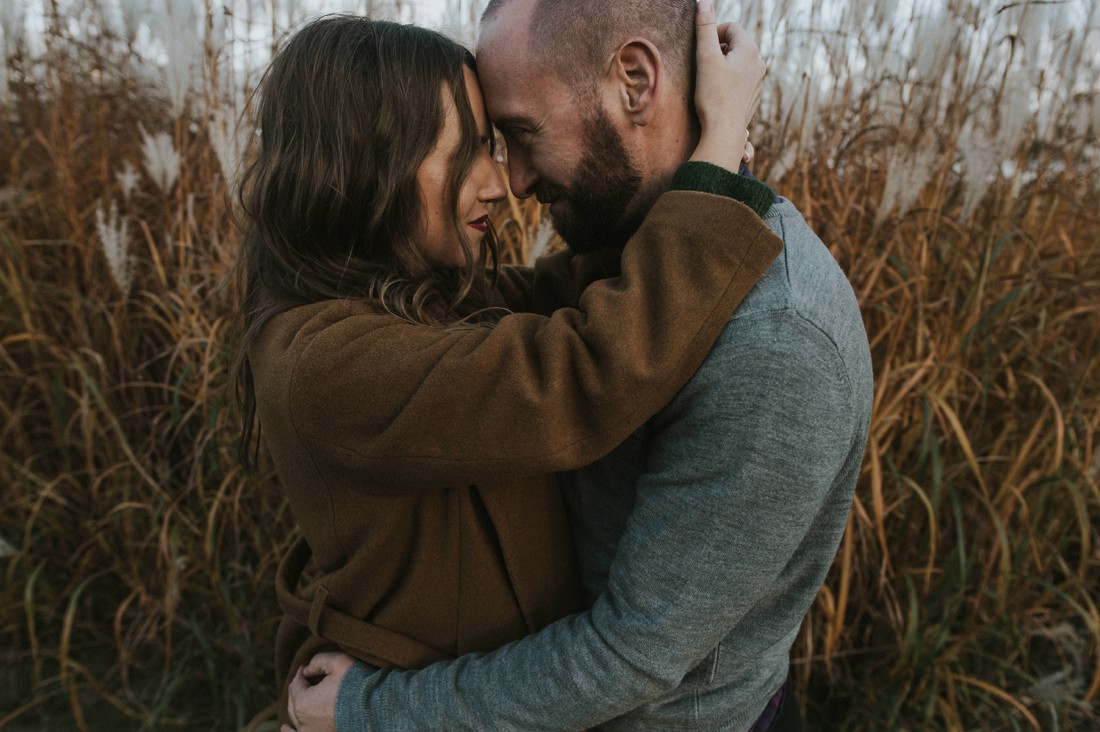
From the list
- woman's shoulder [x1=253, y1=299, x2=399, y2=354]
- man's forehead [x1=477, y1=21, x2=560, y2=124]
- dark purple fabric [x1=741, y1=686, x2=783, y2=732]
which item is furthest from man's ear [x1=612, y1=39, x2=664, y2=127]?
dark purple fabric [x1=741, y1=686, x2=783, y2=732]

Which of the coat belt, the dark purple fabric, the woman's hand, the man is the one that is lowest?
the dark purple fabric

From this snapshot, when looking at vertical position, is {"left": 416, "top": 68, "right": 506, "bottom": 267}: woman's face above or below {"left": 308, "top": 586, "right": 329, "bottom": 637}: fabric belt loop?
above

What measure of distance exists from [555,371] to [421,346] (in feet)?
0.66

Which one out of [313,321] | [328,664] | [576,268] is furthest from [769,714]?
[313,321]

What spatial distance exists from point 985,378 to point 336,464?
183 cm

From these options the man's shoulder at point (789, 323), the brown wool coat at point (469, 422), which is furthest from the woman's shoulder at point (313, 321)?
the man's shoulder at point (789, 323)

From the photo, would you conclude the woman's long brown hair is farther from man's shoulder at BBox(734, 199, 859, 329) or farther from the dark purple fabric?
the dark purple fabric

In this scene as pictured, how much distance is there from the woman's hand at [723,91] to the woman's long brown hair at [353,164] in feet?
1.33

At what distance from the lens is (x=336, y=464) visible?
3.46ft

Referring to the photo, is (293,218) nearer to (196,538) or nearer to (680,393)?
(680,393)

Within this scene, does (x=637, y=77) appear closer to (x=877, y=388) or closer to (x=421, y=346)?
(x=421, y=346)

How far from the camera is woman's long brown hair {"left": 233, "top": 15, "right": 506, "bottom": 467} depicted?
1.21 meters

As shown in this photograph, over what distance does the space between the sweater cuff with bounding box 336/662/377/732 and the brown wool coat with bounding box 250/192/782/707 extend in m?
0.04

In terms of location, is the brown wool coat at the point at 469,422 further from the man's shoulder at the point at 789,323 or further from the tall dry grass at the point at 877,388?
the tall dry grass at the point at 877,388
